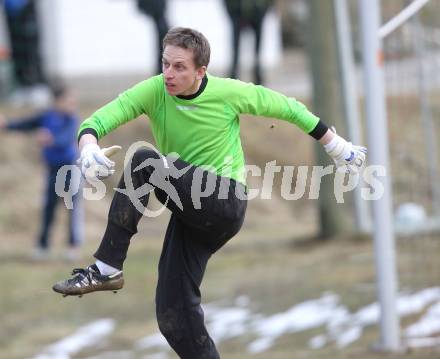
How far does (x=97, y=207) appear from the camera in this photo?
655 inches

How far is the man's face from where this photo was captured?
19.1 feet

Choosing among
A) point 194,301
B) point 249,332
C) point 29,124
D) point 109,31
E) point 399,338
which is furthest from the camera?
point 109,31

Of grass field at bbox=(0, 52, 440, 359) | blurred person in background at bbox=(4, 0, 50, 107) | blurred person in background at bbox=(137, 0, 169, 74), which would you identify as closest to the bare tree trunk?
grass field at bbox=(0, 52, 440, 359)

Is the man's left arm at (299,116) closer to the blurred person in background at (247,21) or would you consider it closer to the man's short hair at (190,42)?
the man's short hair at (190,42)

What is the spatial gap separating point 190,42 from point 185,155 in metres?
0.60

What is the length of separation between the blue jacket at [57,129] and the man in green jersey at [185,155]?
7.01m

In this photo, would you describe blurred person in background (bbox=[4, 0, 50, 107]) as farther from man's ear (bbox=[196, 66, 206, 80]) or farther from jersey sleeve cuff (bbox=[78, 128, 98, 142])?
jersey sleeve cuff (bbox=[78, 128, 98, 142])

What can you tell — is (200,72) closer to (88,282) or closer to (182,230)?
(182,230)

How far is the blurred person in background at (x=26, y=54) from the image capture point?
18828mm

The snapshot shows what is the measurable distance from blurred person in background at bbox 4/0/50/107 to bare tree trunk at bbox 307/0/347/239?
587 centimetres

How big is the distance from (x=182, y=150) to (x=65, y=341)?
533 cm

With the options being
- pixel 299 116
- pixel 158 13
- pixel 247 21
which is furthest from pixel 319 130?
pixel 247 21

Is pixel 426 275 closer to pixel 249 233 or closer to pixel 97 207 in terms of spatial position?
pixel 249 233

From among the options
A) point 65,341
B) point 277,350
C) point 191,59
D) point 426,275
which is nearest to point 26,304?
point 65,341
